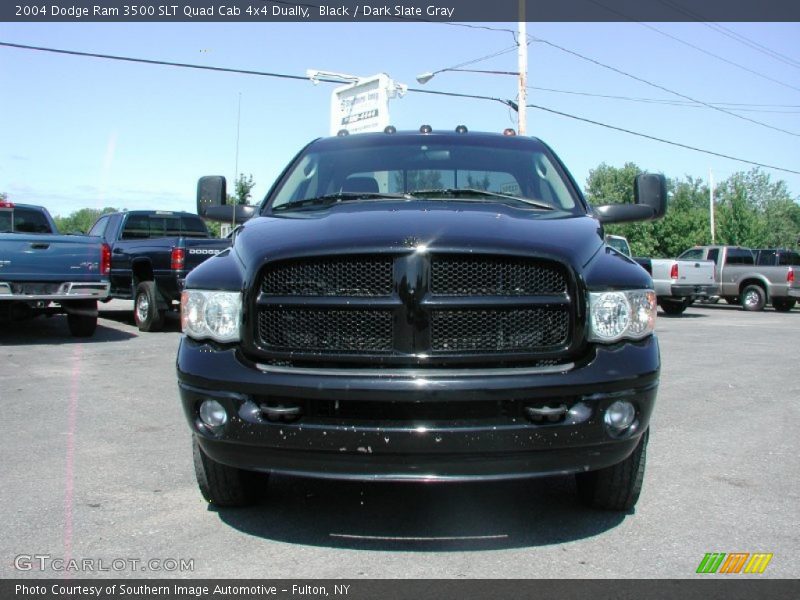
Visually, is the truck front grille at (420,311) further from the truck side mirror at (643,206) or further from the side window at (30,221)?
the side window at (30,221)

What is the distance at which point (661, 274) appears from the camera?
66.0 ft

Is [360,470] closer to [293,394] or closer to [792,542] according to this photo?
[293,394]

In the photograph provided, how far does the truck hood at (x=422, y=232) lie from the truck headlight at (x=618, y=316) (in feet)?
0.58

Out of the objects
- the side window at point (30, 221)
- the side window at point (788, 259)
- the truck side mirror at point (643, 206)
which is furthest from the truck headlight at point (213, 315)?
the side window at point (788, 259)

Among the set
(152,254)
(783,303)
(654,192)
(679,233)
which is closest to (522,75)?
(783,303)

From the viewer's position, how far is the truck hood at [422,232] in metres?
3.23

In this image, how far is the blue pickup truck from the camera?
1029 cm

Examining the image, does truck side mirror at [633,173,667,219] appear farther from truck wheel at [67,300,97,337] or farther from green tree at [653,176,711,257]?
green tree at [653,176,711,257]

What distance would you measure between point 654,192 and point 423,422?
2.83 m

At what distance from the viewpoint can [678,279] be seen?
1997 centimetres

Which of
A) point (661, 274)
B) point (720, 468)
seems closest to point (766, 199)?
point (661, 274)

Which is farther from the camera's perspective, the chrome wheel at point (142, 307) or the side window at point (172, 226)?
the side window at point (172, 226)
